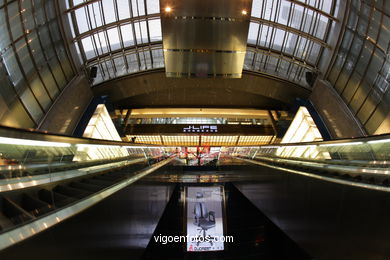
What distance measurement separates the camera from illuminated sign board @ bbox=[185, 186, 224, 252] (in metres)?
11.8

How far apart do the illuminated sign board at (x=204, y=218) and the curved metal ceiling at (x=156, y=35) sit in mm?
15582

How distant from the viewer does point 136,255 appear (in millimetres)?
4359

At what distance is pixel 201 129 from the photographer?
3259cm

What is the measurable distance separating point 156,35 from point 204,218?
1797 centimetres

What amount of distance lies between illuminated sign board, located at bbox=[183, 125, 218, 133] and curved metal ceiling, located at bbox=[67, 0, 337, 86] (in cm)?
967

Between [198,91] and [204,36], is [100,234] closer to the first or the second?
[204,36]

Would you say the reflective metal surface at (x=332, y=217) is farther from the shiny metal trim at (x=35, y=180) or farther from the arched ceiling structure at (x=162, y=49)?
the arched ceiling structure at (x=162, y=49)

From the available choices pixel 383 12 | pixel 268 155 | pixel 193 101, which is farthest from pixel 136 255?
pixel 193 101

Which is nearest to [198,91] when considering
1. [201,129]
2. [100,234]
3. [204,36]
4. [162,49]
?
[201,129]

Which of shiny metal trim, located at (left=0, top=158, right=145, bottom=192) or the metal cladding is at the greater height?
the metal cladding

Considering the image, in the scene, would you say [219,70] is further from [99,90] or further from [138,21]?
[99,90]

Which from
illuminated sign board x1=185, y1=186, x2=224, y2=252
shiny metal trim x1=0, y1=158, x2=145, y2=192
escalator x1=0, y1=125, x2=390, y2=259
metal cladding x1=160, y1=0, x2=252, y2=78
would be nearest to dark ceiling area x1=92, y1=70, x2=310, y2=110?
metal cladding x1=160, y1=0, x2=252, y2=78

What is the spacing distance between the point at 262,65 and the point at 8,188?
88.3ft

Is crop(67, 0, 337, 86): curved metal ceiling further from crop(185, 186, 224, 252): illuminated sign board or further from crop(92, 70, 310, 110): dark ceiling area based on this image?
crop(185, 186, 224, 252): illuminated sign board
